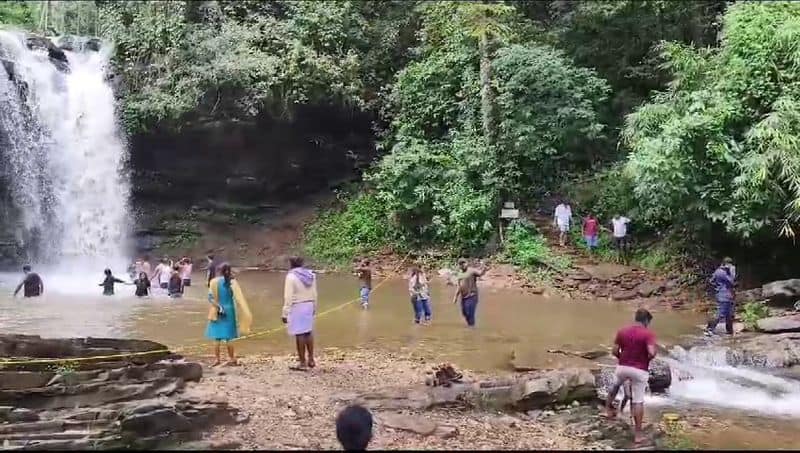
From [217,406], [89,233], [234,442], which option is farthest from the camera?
[89,233]

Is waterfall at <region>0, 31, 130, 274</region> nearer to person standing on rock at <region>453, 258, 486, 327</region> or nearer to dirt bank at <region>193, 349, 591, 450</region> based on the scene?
person standing on rock at <region>453, 258, 486, 327</region>

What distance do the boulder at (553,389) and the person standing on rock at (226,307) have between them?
3.81m

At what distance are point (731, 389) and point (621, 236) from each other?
995 cm

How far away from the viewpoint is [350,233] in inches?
974

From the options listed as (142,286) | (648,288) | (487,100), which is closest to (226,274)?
(142,286)

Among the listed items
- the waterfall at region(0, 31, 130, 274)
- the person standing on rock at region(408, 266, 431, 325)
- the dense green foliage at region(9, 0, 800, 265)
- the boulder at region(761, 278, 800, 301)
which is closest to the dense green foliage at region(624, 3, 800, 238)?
the boulder at region(761, 278, 800, 301)

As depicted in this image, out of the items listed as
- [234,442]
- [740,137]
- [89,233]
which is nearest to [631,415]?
[234,442]

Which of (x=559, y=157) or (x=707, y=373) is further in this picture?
(x=559, y=157)

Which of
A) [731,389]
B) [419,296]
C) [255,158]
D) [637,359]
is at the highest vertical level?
[255,158]

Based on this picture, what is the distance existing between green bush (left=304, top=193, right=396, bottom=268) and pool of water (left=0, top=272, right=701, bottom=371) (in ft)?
14.4

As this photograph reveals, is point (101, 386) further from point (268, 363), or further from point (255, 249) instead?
point (255, 249)

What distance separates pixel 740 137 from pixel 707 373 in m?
7.29

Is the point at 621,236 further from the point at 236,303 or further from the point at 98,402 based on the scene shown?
the point at 98,402

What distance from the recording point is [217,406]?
7898 millimetres
